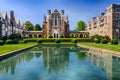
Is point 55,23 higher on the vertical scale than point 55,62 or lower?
higher

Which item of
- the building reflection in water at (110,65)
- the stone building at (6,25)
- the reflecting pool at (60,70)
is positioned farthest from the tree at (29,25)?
the reflecting pool at (60,70)

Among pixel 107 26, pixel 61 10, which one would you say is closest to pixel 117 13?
pixel 107 26

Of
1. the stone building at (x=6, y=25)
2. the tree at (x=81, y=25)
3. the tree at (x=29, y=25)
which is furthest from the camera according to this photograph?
the tree at (x=81, y=25)

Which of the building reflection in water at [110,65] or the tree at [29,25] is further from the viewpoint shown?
the tree at [29,25]

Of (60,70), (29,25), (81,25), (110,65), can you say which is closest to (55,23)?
(29,25)

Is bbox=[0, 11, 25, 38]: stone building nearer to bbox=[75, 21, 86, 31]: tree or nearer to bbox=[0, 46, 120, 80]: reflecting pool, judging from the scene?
bbox=[0, 46, 120, 80]: reflecting pool

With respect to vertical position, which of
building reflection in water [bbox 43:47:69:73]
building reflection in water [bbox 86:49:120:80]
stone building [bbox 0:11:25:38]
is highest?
stone building [bbox 0:11:25:38]

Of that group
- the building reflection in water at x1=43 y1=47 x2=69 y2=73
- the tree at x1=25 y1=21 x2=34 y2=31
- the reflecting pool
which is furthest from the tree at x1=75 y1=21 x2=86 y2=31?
the reflecting pool

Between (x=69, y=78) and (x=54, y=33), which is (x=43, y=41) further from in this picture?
(x=69, y=78)

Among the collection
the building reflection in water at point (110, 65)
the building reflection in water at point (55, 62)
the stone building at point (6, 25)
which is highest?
the stone building at point (6, 25)

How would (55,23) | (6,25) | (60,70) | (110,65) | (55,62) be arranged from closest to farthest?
(60,70) < (110,65) < (55,62) < (6,25) < (55,23)

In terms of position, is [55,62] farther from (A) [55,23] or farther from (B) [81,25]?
(B) [81,25]

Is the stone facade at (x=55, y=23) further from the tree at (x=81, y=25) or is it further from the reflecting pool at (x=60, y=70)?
the reflecting pool at (x=60, y=70)

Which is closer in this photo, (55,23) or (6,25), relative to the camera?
(6,25)
